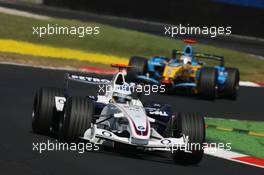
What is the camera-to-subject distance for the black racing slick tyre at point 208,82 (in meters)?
21.8

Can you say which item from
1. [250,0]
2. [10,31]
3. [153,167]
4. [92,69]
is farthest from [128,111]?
[250,0]

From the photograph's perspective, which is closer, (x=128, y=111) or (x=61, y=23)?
(x=128, y=111)

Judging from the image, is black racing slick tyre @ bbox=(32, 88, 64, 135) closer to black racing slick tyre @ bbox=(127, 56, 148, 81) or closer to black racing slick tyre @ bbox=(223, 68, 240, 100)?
black racing slick tyre @ bbox=(127, 56, 148, 81)

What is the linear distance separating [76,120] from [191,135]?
1.63 m

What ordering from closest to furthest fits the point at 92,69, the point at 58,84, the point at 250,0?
1. the point at 58,84
2. the point at 92,69
3. the point at 250,0

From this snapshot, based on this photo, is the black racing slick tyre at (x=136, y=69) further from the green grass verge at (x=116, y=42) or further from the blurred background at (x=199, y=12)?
the blurred background at (x=199, y=12)

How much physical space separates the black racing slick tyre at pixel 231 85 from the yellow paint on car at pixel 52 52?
23.3ft

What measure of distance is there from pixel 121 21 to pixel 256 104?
75.8 ft

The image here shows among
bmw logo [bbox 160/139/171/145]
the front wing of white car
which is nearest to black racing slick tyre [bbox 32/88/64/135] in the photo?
the front wing of white car

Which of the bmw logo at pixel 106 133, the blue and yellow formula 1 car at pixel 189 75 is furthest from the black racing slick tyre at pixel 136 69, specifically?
the bmw logo at pixel 106 133

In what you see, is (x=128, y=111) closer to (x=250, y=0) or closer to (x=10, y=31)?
(x=10, y=31)

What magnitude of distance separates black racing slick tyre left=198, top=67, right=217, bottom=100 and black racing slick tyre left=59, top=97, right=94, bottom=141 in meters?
9.76

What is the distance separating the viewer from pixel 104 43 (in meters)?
34.1

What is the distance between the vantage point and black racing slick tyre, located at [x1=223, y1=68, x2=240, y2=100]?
2298 cm
